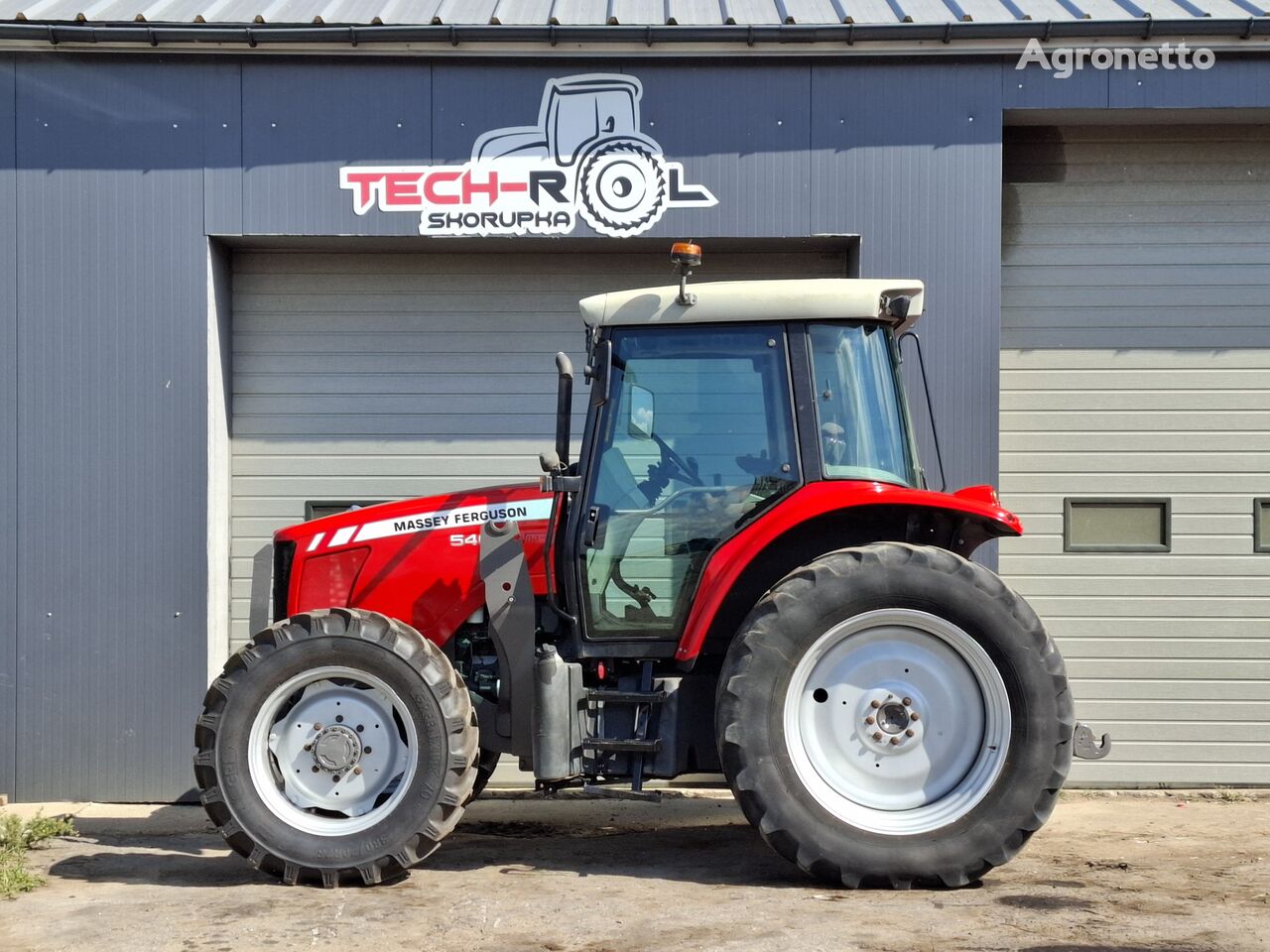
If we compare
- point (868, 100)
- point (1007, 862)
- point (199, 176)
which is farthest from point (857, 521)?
point (199, 176)

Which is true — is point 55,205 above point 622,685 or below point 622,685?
A: above

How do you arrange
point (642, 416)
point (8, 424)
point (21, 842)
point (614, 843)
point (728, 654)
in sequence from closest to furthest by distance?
point (728, 654) < point (642, 416) < point (21, 842) < point (614, 843) < point (8, 424)

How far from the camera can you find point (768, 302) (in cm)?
579

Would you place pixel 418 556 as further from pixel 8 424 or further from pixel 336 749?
pixel 8 424

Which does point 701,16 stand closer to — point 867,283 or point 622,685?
point 867,283

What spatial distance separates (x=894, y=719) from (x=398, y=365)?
409 cm

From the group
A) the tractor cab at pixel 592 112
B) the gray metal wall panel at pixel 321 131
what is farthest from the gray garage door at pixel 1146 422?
the gray metal wall panel at pixel 321 131

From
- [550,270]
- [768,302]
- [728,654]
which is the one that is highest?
[550,270]

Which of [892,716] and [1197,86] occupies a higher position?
[1197,86]

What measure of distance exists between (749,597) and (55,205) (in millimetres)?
4803

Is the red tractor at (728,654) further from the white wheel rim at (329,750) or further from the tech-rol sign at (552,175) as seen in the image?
the tech-rol sign at (552,175)

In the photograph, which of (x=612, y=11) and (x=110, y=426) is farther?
(x=612, y=11)

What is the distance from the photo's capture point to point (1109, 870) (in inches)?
232

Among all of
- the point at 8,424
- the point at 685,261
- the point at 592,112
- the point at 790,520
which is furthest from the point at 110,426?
the point at 790,520
